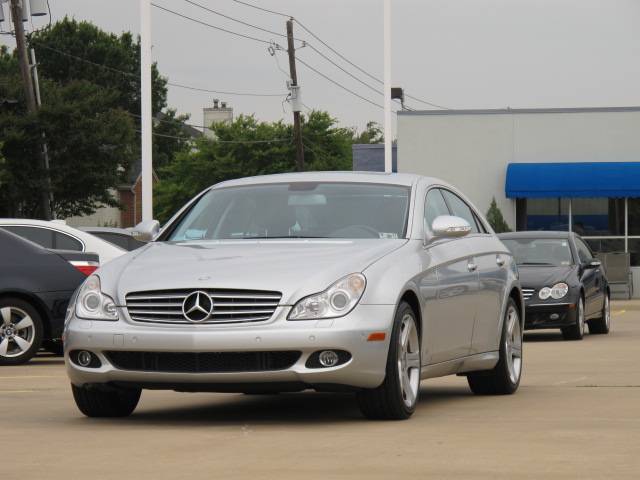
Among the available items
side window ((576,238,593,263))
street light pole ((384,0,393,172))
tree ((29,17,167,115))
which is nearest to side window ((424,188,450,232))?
side window ((576,238,593,263))

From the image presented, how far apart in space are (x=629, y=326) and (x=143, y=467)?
18.5 meters

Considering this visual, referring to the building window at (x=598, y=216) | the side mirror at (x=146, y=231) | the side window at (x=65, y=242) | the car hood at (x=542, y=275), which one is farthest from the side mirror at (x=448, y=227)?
the building window at (x=598, y=216)

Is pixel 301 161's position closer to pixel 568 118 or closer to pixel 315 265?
pixel 568 118

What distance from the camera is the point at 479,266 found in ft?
36.2

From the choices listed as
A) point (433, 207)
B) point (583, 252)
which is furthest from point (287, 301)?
point (583, 252)

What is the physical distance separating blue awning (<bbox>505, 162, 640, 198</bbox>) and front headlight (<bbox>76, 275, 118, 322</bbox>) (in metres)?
32.4

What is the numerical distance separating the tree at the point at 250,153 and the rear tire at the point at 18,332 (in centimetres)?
7344

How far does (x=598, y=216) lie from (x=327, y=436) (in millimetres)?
33984

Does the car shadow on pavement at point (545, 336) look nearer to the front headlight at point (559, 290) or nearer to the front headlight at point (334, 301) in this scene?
the front headlight at point (559, 290)

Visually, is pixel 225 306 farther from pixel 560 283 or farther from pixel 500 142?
pixel 500 142

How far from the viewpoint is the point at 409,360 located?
9.57 meters

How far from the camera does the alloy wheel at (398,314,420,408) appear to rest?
9352mm

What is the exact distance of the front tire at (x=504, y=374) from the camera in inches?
450

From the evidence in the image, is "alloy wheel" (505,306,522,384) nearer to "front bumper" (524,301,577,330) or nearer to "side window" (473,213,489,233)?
"side window" (473,213,489,233)
